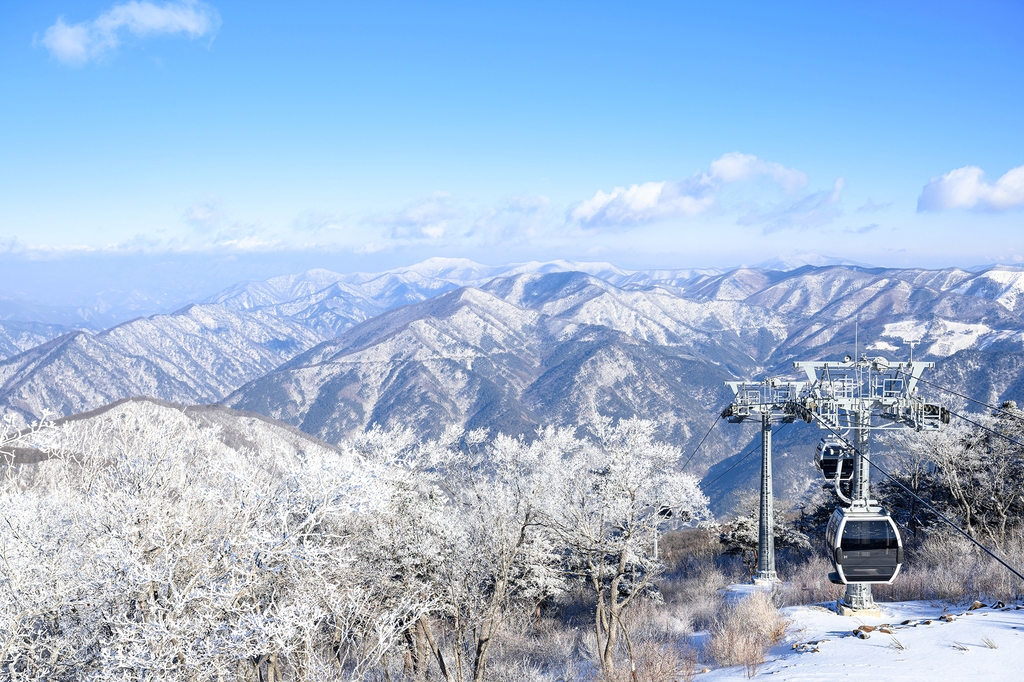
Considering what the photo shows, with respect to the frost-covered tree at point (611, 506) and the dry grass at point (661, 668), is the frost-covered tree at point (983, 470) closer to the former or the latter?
the frost-covered tree at point (611, 506)

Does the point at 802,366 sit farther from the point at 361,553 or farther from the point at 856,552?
the point at 361,553

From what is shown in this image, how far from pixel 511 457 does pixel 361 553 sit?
220 inches

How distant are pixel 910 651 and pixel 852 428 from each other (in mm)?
7732

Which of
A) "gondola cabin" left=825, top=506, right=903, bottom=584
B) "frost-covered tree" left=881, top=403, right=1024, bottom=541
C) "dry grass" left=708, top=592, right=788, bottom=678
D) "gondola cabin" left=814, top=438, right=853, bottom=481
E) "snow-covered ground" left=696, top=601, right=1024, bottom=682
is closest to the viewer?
"snow-covered ground" left=696, top=601, right=1024, bottom=682

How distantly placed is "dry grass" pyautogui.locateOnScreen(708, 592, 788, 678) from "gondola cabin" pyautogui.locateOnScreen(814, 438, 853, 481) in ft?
14.2

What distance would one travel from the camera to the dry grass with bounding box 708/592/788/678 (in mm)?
12820

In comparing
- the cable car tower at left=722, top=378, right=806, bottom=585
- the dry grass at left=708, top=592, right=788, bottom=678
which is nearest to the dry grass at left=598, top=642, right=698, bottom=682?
the dry grass at left=708, top=592, right=788, bottom=678

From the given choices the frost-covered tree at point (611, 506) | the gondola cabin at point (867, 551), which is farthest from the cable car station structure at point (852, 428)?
the frost-covered tree at point (611, 506)

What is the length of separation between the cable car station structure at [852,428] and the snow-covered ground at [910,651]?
1346mm

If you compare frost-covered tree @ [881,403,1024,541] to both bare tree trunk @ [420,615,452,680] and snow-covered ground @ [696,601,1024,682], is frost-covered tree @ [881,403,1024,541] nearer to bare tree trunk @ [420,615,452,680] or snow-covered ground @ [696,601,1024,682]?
snow-covered ground @ [696,601,1024,682]

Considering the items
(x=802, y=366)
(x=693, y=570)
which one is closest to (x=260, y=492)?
(x=802, y=366)

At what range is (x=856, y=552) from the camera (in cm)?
1484

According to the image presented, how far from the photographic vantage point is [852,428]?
711 inches

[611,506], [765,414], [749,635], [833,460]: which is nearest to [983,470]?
[765,414]
